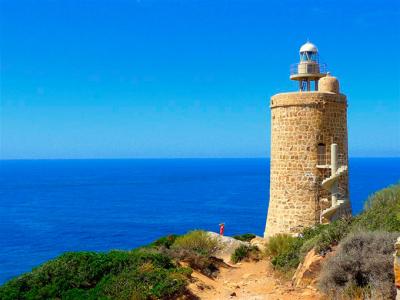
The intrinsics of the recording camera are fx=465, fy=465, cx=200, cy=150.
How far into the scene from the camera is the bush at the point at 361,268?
9078 mm

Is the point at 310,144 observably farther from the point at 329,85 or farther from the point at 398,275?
the point at 398,275

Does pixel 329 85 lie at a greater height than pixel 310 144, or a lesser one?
greater

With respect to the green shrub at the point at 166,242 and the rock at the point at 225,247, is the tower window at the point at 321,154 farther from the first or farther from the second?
the green shrub at the point at 166,242

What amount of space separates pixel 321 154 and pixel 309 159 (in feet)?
1.79

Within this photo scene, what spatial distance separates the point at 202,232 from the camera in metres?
17.5

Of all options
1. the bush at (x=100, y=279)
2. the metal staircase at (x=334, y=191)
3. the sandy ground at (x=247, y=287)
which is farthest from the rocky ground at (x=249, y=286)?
the metal staircase at (x=334, y=191)

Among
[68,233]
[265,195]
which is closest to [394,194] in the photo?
[68,233]

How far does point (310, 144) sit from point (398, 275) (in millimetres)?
11565

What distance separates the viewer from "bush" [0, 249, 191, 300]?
35.9 feet

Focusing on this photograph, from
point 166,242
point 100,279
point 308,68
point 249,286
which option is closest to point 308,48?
point 308,68

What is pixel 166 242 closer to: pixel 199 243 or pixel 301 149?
pixel 199 243

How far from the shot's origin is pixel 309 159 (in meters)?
18.4

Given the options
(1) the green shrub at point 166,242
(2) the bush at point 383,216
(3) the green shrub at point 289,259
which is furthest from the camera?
(1) the green shrub at point 166,242

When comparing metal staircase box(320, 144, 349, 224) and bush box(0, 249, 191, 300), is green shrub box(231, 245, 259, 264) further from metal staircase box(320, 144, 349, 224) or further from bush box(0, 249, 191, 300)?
bush box(0, 249, 191, 300)
